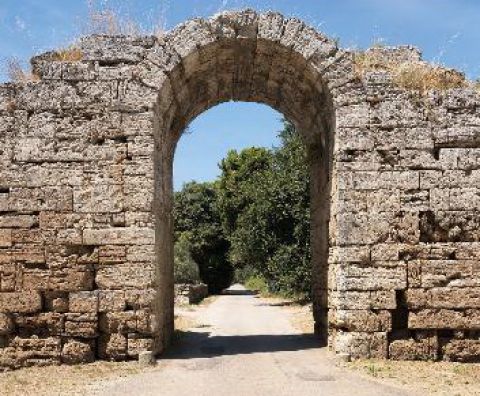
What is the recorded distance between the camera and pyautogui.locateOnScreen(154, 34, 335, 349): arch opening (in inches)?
376

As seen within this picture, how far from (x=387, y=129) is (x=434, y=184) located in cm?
106

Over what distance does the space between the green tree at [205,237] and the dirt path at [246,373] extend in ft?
93.7

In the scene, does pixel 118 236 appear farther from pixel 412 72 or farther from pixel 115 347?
pixel 412 72

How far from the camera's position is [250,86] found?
11.4m

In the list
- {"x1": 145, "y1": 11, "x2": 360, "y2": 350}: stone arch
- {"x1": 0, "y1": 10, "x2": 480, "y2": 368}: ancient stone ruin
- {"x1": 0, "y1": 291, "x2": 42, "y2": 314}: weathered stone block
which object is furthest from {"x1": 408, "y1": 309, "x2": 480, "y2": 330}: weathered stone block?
{"x1": 0, "y1": 291, "x2": 42, "y2": 314}: weathered stone block

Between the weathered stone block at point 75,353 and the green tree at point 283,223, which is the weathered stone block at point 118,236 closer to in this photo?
the weathered stone block at point 75,353

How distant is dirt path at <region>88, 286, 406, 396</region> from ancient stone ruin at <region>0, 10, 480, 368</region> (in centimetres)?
67

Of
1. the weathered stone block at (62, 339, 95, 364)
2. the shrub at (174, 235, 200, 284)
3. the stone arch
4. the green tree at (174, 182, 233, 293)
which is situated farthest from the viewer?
the green tree at (174, 182, 233, 293)

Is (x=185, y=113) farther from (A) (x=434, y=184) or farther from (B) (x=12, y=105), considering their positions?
(A) (x=434, y=184)

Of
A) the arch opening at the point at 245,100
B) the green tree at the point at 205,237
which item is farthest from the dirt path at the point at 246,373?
the green tree at the point at 205,237

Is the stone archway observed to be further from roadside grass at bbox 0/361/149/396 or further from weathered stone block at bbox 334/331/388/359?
weathered stone block at bbox 334/331/388/359

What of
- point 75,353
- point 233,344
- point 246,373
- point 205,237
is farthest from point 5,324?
point 205,237

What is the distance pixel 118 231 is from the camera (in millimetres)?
8734

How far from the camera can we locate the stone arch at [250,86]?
30.5ft
